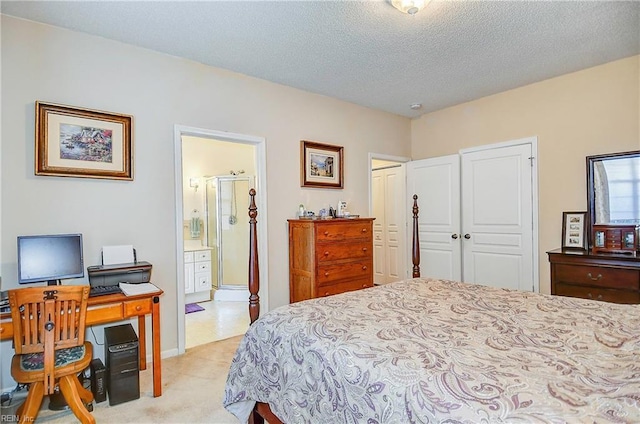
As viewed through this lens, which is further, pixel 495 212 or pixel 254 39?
pixel 495 212

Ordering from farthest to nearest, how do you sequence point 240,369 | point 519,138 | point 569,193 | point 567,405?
point 519,138 → point 569,193 → point 240,369 → point 567,405

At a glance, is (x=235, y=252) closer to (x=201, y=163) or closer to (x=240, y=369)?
(x=201, y=163)

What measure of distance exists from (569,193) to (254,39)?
357 cm

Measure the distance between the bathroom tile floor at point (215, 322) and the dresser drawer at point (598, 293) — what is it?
3252 mm

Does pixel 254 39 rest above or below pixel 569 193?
above

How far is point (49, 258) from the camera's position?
235cm

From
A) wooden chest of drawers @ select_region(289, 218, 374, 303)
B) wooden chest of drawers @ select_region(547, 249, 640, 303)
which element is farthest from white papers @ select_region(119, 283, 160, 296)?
wooden chest of drawers @ select_region(547, 249, 640, 303)

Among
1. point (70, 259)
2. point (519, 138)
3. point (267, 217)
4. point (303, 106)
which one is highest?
point (303, 106)

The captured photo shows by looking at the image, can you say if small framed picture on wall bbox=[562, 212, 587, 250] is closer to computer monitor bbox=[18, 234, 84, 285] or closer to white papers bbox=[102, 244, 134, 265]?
white papers bbox=[102, 244, 134, 265]

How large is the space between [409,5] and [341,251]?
2367 millimetres

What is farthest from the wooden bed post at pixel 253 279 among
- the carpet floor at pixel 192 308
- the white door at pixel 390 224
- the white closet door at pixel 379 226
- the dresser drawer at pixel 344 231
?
the white closet door at pixel 379 226

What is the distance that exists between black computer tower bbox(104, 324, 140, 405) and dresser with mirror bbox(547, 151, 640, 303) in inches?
145

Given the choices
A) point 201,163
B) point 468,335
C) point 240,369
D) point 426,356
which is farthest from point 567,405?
point 201,163

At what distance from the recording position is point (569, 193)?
3701 mm
